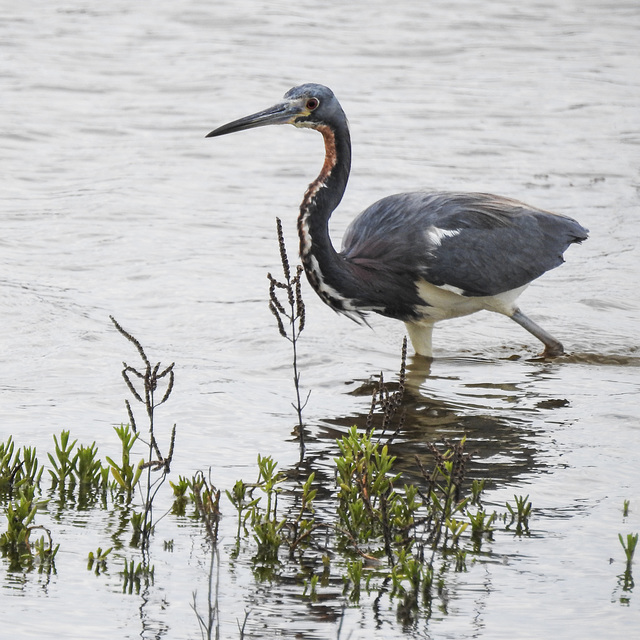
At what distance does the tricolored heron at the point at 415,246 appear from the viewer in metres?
7.17

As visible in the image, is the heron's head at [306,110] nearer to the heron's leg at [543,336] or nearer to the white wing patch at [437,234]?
the white wing patch at [437,234]

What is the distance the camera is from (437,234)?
7699 mm

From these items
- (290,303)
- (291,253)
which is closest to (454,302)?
(291,253)

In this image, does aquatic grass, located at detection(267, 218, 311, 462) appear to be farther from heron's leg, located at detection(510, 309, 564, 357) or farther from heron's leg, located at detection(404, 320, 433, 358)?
heron's leg, located at detection(510, 309, 564, 357)

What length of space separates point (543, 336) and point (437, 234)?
3.48ft

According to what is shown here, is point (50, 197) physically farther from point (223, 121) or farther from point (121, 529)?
point (121, 529)

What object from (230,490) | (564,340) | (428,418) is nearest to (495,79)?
(564,340)

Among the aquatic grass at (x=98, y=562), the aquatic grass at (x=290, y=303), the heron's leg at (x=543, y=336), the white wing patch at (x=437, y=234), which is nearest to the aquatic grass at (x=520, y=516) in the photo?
the aquatic grass at (x=290, y=303)

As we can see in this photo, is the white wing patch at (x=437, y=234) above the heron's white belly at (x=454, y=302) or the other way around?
above

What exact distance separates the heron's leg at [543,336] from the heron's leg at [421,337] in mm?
616

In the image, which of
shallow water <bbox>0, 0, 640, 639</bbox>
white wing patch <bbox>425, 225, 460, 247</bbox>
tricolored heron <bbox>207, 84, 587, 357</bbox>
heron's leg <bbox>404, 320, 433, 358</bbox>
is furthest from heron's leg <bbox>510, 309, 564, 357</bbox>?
white wing patch <bbox>425, 225, 460, 247</bbox>

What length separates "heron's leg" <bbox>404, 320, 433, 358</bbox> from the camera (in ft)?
26.3

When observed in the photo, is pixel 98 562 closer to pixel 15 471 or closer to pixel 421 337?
pixel 15 471

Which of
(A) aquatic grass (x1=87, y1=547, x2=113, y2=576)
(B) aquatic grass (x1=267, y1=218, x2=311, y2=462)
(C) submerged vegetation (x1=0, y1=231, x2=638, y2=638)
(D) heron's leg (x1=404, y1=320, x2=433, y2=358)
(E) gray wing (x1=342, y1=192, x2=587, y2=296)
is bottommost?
(A) aquatic grass (x1=87, y1=547, x2=113, y2=576)
